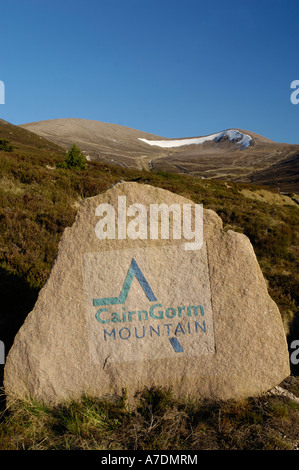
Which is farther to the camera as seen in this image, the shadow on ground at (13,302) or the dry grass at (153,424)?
the shadow on ground at (13,302)

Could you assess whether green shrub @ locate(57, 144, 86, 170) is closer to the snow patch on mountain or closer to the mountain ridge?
the mountain ridge

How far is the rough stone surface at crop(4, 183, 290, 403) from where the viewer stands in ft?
12.1

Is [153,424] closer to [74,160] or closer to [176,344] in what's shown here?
[176,344]

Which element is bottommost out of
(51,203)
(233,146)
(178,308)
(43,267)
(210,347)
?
(210,347)

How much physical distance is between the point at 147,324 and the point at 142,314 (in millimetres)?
136

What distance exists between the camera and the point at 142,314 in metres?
3.82

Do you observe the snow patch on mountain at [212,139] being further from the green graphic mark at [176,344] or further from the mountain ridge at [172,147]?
the green graphic mark at [176,344]

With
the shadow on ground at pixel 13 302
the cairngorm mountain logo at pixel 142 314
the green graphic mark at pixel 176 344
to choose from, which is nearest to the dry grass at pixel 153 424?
the green graphic mark at pixel 176 344

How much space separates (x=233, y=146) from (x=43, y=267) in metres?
173

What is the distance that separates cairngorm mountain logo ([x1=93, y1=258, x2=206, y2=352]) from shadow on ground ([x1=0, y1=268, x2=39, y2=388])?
1732 millimetres

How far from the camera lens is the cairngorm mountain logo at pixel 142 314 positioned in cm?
379
